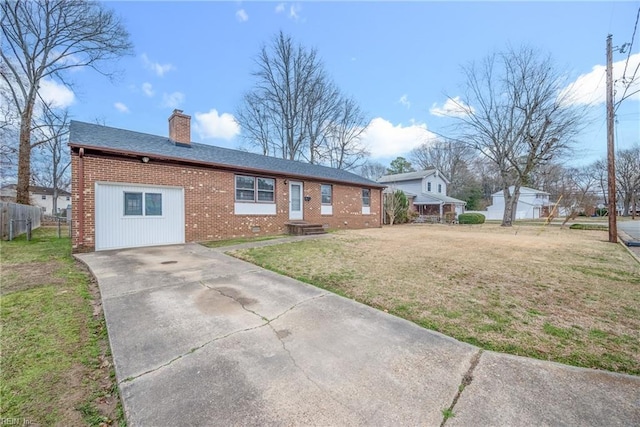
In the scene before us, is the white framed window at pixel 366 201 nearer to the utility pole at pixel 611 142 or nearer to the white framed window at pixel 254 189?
the white framed window at pixel 254 189

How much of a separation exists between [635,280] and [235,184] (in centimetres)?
1096

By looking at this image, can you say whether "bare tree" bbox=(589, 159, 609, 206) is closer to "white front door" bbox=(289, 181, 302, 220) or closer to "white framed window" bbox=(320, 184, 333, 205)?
"white framed window" bbox=(320, 184, 333, 205)

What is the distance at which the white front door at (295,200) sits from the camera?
1254 centimetres

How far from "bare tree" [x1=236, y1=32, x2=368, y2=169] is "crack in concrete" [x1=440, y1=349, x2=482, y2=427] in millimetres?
22742

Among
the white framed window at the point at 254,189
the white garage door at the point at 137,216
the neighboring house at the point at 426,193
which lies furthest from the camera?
the neighboring house at the point at 426,193

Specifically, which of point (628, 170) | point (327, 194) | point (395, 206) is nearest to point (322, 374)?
point (327, 194)

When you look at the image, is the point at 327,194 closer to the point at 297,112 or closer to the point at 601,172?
the point at 297,112

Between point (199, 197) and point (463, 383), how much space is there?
933 cm

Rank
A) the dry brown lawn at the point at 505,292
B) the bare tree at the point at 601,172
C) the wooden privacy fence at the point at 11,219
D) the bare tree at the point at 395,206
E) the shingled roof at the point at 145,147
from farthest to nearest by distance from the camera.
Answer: the bare tree at the point at 601,172 < the bare tree at the point at 395,206 < the wooden privacy fence at the point at 11,219 < the shingled roof at the point at 145,147 < the dry brown lawn at the point at 505,292

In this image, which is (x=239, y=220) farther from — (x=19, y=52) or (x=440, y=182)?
(x=440, y=182)

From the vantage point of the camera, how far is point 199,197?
941 cm

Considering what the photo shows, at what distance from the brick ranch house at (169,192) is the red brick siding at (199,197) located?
0.07 ft

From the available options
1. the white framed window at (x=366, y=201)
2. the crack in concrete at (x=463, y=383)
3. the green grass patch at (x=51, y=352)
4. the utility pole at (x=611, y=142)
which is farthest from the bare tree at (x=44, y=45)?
the utility pole at (x=611, y=142)

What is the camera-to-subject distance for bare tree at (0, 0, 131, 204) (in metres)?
13.3
